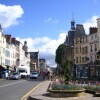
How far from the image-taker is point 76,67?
274 ft

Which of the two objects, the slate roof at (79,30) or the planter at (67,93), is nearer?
the planter at (67,93)

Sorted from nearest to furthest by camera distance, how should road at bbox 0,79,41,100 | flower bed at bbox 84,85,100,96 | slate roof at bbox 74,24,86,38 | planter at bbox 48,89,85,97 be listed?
planter at bbox 48,89,85,97
flower bed at bbox 84,85,100,96
road at bbox 0,79,41,100
slate roof at bbox 74,24,86,38

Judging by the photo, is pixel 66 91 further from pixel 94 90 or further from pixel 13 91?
pixel 13 91

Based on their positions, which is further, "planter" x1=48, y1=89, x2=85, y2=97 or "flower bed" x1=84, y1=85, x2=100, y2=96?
"flower bed" x1=84, y1=85, x2=100, y2=96

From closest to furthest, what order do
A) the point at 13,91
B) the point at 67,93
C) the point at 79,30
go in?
the point at 67,93
the point at 13,91
the point at 79,30

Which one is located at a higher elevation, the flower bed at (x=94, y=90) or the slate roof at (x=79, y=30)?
the slate roof at (x=79, y=30)

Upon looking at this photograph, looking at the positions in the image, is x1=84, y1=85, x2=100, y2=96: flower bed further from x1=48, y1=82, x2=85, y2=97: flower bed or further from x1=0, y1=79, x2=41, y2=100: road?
x1=0, y1=79, x2=41, y2=100: road

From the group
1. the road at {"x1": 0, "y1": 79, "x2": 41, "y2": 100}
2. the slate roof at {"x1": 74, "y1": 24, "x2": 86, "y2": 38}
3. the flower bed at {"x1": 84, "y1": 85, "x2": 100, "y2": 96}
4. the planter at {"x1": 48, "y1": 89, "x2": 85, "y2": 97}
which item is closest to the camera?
the planter at {"x1": 48, "y1": 89, "x2": 85, "y2": 97}

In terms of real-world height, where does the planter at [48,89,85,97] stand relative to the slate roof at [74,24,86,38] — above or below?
below

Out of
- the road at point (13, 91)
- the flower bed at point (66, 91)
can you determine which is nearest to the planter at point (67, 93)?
the flower bed at point (66, 91)

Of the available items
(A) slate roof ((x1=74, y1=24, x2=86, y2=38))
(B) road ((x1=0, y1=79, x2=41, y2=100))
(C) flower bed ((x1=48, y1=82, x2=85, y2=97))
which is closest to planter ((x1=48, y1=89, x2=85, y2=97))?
(C) flower bed ((x1=48, y1=82, x2=85, y2=97))

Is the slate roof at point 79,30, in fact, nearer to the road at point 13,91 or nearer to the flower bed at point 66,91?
the road at point 13,91

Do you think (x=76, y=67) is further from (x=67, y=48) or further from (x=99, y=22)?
(x=67, y=48)

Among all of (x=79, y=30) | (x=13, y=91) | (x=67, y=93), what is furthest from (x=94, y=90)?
(x=79, y=30)
